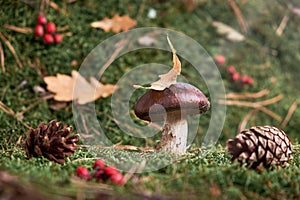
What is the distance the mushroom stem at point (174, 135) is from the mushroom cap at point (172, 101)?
0.06m

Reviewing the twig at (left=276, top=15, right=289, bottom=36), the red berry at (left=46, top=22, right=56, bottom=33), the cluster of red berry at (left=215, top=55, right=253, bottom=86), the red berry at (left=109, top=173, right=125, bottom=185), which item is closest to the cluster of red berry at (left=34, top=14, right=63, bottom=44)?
the red berry at (left=46, top=22, right=56, bottom=33)

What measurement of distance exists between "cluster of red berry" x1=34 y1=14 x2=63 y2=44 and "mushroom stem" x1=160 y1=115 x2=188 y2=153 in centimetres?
92

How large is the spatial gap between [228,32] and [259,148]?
1.50m

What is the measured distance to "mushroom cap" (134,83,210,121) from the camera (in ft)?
4.58

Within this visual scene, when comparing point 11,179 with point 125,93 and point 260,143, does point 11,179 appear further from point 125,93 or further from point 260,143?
point 125,93

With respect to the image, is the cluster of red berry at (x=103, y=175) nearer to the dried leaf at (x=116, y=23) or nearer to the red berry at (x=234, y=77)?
the dried leaf at (x=116, y=23)

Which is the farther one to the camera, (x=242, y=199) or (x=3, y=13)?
(x=3, y=13)

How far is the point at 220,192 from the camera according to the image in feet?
3.51

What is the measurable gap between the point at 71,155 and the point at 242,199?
67 centimetres

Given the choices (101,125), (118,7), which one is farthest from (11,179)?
(118,7)

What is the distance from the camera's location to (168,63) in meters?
2.39

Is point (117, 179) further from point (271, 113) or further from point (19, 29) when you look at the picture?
point (271, 113)

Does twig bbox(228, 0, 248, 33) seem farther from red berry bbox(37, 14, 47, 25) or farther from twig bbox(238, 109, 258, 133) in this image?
red berry bbox(37, 14, 47, 25)

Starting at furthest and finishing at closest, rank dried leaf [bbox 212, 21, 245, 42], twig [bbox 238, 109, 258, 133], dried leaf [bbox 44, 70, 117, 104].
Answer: dried leaf [bbox 212, 21, 245, 42] < twig [bbox 238, 109, 258, 133] < dried leaf [bbox 44, 70, 117, 104]
